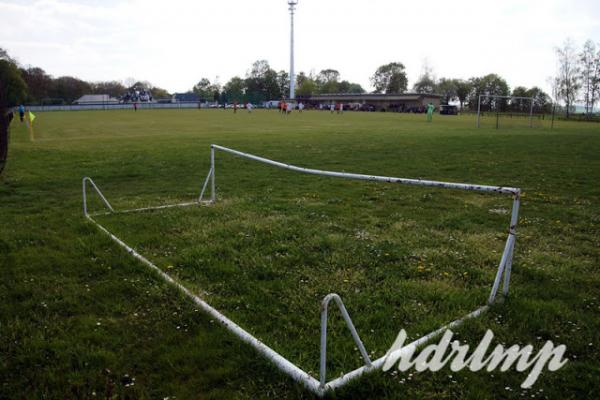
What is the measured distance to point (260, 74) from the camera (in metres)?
142

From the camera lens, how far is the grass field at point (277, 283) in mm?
3271

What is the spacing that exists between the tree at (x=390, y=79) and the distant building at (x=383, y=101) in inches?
1112

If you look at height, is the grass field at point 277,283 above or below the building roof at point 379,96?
below

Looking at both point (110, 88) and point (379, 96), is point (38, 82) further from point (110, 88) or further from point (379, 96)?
Result: point (379, 96)

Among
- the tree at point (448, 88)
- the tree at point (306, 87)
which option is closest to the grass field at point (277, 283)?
the tree at point (448, 88)

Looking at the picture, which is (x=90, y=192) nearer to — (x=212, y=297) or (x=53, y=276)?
(x=53, y=276)

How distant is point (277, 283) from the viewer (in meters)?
4.87

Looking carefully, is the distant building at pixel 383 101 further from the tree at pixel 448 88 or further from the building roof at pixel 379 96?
the tree at pixel 448 88

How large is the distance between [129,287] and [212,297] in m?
0.96

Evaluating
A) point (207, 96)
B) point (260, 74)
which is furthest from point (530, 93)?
point (207, 96)

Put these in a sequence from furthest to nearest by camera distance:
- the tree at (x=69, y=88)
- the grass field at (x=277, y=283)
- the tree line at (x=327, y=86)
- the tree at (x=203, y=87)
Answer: the tree at (x=203, y=87)
the tree at (x=69, y=88)
the tree line at (x=327, y=86)
the grass field at (x=277, y=283)

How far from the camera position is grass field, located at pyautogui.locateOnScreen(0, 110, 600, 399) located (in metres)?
3.27

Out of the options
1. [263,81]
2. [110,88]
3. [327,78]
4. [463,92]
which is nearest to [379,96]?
[463,92]

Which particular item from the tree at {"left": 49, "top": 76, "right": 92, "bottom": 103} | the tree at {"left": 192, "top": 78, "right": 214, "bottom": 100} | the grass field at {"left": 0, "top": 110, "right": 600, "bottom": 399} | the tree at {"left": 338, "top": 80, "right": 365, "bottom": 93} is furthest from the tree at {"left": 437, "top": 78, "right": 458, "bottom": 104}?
the grass field at {"left": 0, "top": 110, "right": 600, "bottom": 399}
